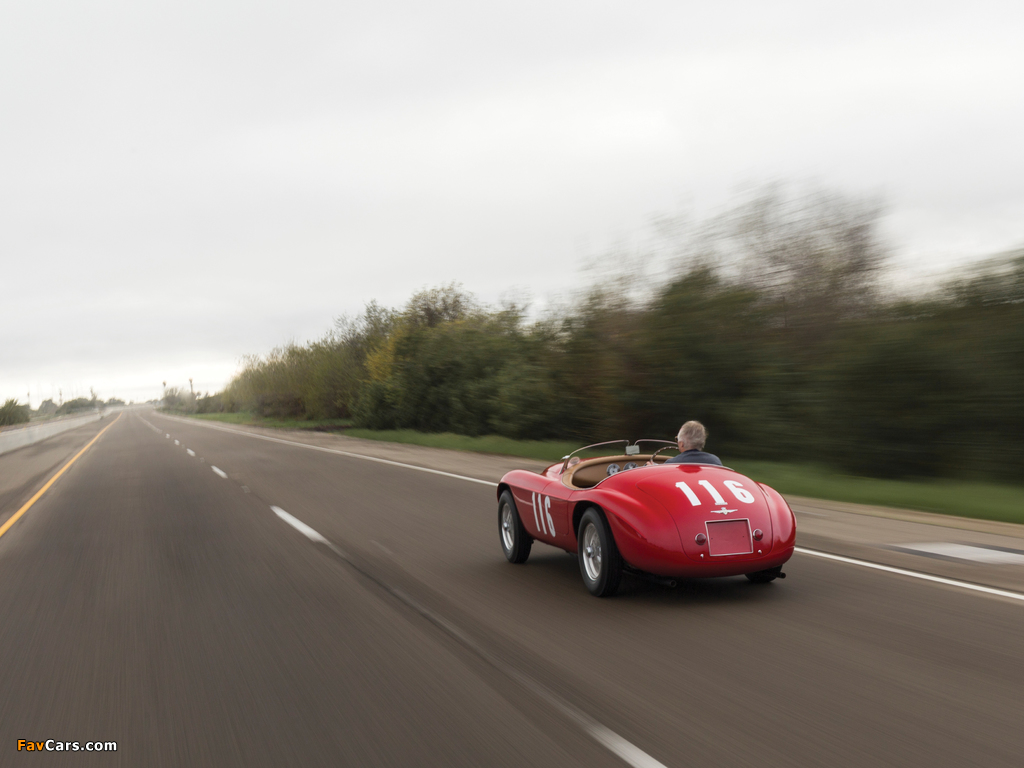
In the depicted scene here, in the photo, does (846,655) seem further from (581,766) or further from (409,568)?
(409,568)

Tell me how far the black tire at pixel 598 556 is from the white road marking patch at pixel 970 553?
3708 mm

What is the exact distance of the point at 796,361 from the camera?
700 inches

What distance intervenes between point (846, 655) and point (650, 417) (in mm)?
16969

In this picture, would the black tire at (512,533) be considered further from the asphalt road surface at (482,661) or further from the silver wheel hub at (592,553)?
the silver wheel hub at (592,553)

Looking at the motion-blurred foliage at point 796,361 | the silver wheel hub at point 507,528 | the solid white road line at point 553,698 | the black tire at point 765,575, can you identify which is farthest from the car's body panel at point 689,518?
the motion-blurred foliage at point 796,361

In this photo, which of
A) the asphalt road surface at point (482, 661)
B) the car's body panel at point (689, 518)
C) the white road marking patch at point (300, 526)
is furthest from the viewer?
the white road marking patch at point (300, 526)

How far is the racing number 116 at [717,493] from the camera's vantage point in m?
5.99

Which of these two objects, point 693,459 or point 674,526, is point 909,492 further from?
point 674,526

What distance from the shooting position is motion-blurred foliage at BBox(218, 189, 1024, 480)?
13.6 metres

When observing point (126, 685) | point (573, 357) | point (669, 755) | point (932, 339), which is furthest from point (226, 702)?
point (573, 357)

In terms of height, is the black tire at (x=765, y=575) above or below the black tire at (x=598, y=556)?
below

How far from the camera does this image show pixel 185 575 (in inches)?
317

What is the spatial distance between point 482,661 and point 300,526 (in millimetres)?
6506

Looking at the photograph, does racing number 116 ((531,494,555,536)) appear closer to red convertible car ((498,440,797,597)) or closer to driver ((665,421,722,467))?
red convertible car ((498,440,797,597))
